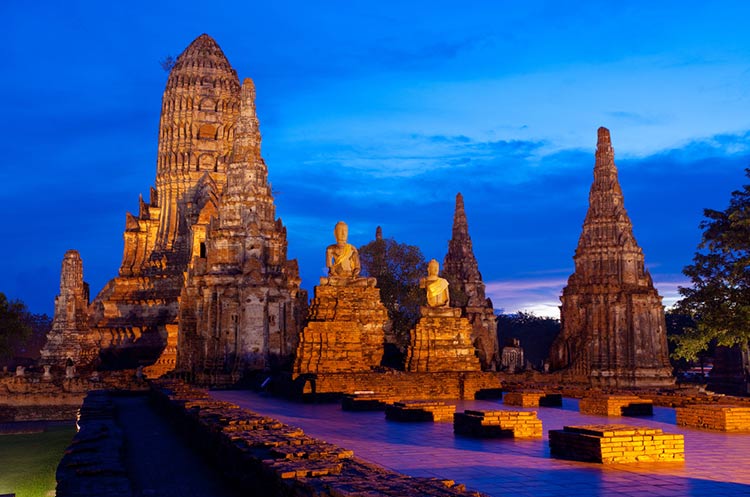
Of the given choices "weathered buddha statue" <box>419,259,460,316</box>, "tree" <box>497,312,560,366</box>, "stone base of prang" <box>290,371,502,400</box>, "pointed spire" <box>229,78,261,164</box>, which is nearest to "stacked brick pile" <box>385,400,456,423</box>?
"stone base of prang" <box>290,371,502,400</box>

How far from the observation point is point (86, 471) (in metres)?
8.02

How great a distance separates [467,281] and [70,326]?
23.4m

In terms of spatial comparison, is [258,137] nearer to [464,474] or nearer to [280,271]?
[280,271]

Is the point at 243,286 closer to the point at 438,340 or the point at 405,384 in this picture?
the point at 438,340

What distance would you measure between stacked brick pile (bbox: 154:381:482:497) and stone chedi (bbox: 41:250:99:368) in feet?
119

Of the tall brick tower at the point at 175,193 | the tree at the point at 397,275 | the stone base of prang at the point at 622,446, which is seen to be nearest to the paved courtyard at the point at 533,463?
the stone base of prang at the point at 622,446

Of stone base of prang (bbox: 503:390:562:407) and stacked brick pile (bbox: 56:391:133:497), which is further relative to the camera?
stone base of prang (bbox: 503:390:562:407)

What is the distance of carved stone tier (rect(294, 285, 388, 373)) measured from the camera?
20.5 m

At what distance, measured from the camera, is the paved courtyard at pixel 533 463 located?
7102mm

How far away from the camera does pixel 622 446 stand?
27.7ft

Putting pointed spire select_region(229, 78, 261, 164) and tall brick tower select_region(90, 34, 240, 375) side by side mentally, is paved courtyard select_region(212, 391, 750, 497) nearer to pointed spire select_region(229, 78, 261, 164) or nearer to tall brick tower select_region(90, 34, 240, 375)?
pointed spire select_region(229, 78, 261, 164)

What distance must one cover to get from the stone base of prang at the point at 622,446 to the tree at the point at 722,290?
922cm

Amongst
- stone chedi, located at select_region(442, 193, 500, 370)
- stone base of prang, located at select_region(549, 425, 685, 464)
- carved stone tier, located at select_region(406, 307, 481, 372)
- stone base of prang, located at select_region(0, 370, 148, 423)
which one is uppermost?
stone chedi, located at select_region(442, 193, 500, 370)

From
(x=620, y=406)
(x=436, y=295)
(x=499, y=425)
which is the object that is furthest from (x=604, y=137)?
(x=499, y=425)
